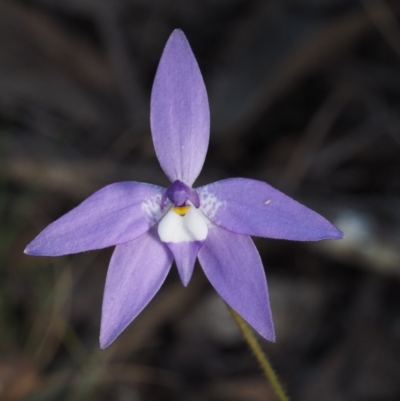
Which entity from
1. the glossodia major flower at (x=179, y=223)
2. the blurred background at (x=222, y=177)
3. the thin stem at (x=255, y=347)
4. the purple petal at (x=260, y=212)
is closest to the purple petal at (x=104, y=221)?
the glossodia major flower at (x=179, y=223)

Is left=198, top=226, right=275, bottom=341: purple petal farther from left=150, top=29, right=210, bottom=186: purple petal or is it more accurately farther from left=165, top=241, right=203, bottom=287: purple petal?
left=150, top=29, right=210, bottom=186: purple petal

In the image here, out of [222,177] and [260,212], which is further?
[222,177]

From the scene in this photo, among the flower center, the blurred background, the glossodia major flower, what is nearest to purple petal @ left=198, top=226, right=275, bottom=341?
the glossodia major flower

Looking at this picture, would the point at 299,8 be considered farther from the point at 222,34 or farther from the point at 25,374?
the point at 25,374

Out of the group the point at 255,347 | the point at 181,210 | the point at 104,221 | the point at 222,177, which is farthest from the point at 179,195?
the point at 222,177

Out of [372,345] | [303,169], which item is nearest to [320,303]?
[372,345]

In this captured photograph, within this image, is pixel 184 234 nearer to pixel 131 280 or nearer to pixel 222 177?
pixel 131 280
